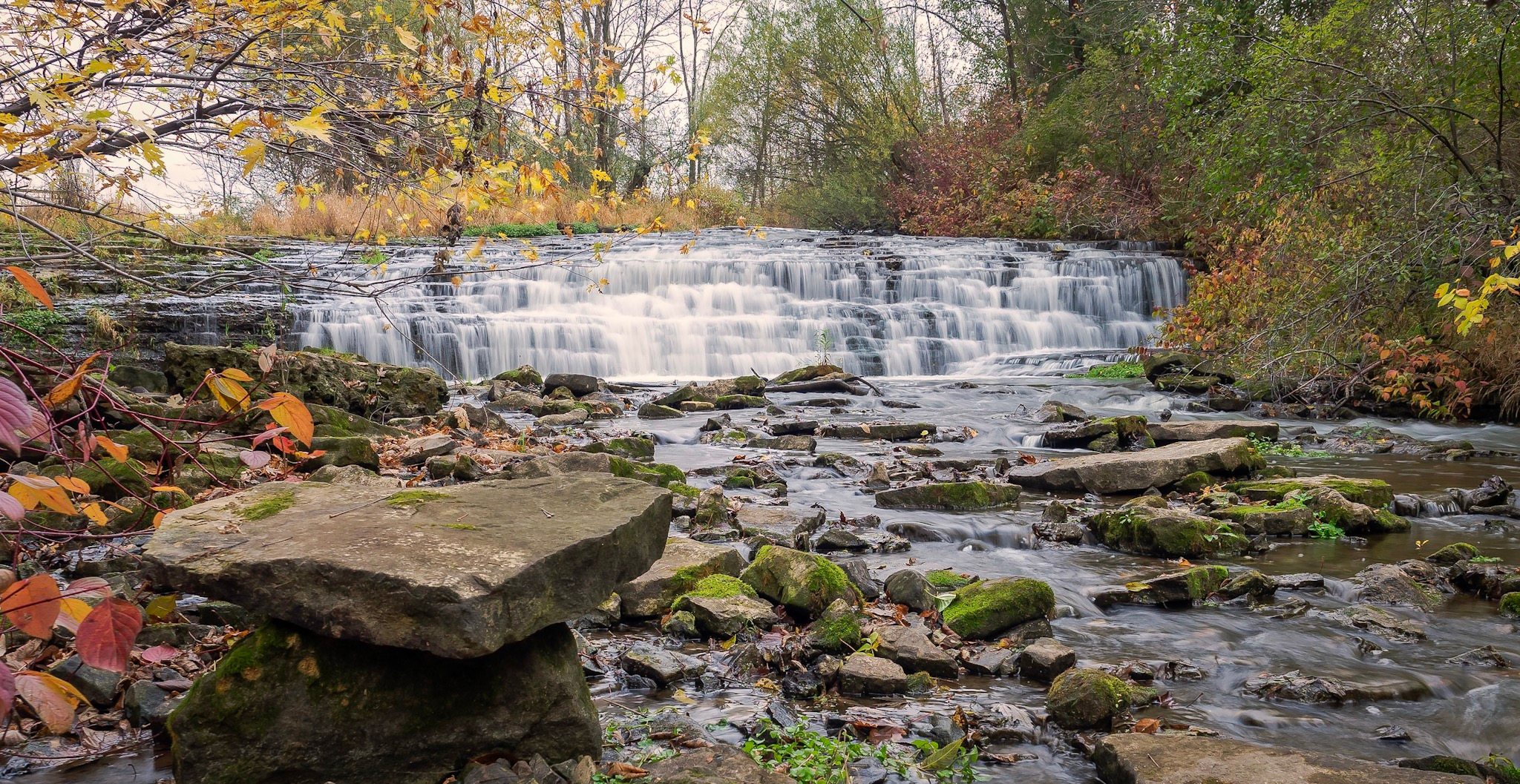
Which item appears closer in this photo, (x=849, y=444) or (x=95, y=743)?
(x=95, y=743)

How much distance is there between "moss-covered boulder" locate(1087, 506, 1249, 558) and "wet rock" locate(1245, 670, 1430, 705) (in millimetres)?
1762

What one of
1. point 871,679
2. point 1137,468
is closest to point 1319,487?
point 1137,468

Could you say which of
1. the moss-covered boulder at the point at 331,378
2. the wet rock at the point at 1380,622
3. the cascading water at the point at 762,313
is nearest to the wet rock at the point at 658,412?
the moss-covered boulder at the point at 331,378

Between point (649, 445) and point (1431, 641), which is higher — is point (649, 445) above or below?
above

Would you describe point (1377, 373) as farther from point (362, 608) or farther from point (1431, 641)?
point (362, 608)

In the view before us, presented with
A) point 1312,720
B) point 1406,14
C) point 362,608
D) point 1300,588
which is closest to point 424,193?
point 362,608

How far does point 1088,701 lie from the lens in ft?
11.2

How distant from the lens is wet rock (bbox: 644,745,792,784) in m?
2.70

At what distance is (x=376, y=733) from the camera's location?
2.71 m

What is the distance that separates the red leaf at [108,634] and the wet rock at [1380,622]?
4.90 meters

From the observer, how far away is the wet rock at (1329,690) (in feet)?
12.3

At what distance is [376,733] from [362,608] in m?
0.43

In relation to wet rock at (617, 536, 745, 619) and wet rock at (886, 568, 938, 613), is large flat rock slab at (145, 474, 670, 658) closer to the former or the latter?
wet rock at (617, 536, 745, 619)

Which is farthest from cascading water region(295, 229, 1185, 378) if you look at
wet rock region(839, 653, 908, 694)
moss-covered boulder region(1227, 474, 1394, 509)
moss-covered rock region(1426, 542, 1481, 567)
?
wet rock region(839, 653, 908, 694)
